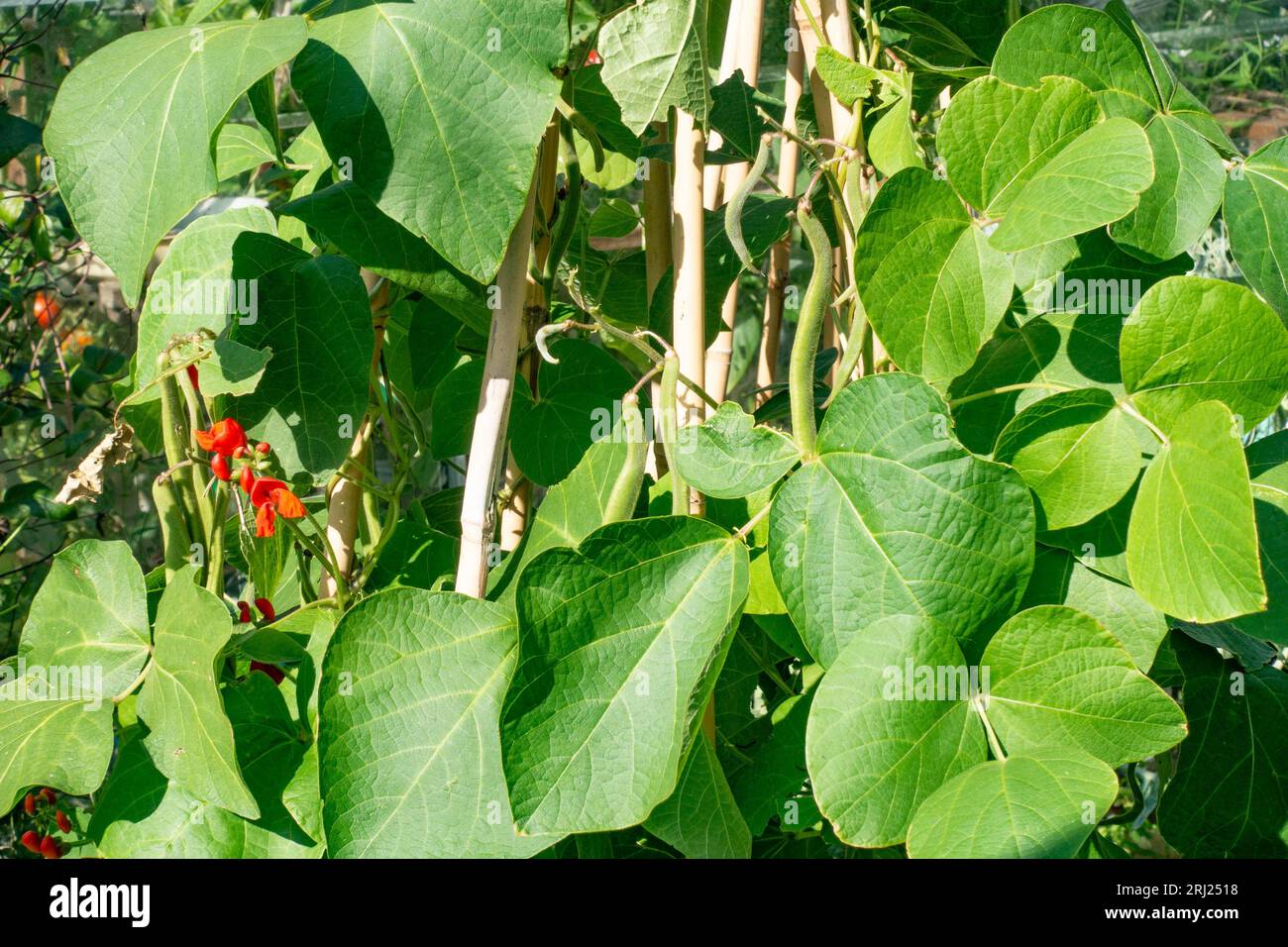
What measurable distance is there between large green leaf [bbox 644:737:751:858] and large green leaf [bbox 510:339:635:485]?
0.20m

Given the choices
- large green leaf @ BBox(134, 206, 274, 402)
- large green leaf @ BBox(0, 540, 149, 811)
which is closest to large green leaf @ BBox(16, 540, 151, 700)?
large green leaf @ BBox(0, 540, 149, 811)

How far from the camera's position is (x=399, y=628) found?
0.55 metres

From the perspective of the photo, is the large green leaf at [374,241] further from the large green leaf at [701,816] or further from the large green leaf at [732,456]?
the large green leaf at [701,816]

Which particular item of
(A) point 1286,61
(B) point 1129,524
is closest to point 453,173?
(B) point 1129,524

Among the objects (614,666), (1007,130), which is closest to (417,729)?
(614,666)

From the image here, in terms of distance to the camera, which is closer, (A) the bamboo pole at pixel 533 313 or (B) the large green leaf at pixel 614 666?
(B) the large green leaf at pixel 614 666

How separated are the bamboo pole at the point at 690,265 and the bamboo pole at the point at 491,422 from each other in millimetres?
93

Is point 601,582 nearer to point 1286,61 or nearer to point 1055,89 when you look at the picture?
point 1055,89

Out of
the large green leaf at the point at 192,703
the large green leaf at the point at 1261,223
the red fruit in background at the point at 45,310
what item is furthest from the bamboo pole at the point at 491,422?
the red fruit in background at the point at 45,310

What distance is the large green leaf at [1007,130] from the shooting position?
1.72 feet

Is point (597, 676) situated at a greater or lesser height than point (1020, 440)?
lesser

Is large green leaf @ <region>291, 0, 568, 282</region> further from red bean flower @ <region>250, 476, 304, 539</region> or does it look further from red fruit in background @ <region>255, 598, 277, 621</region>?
red fruit in background @ <region>255, 598, 277, 621</region>

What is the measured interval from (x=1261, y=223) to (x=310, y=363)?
0.52 metres

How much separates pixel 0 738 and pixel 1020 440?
56 cm
